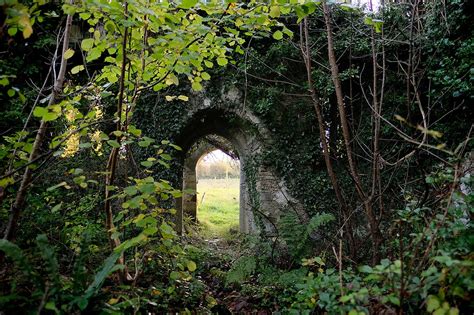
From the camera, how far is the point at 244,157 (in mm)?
8234

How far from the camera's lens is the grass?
501 inches

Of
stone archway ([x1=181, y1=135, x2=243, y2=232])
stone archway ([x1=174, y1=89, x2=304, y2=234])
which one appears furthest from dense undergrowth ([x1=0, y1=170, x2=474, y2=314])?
stone archway ([x1=181, y1=135, x2=243, y2=232])

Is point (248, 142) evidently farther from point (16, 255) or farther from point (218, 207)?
point (218, 207)

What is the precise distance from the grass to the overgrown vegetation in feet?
8.13

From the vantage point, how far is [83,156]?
22.7 feet

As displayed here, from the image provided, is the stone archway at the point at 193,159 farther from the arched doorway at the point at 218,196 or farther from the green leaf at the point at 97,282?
the green leaf at the point at 97,282

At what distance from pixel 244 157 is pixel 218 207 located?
9488mm

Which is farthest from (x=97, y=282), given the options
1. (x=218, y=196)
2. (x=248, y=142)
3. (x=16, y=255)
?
(x=218, y=196)

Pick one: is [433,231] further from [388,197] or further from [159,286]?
[388,197]

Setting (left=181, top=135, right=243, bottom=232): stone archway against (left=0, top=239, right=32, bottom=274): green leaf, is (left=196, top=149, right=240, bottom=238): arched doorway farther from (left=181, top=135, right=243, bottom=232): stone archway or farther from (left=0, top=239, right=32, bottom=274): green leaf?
(left=0, top=239, right=32, bottom=274): green leaf

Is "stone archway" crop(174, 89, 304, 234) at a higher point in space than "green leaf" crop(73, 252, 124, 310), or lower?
higher

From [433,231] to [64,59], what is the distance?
3090 millimetres

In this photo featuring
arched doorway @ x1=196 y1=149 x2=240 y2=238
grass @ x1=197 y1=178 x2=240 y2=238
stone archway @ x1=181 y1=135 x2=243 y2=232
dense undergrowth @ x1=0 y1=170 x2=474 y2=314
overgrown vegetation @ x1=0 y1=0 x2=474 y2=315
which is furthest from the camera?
arched doorway @ x1=196 y1=149 x2=240 y2=238

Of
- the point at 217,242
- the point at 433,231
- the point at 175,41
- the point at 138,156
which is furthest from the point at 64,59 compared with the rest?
the point at 217,242
